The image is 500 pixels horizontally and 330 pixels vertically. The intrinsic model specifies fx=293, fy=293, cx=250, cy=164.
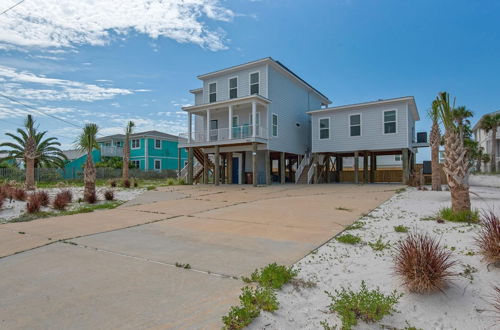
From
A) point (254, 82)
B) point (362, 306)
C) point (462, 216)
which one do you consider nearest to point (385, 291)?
point (362, 306)

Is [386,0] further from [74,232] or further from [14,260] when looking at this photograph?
[14,260]

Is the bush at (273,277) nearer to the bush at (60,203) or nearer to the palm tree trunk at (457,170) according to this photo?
the palm tree trunk at (457,170)

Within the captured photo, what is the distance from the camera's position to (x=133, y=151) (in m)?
39.4

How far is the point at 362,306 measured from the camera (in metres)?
2.78

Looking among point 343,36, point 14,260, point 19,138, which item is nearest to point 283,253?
point 14,260

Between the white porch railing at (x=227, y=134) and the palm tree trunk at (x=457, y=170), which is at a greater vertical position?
the white porch railing at (x=227, y=134)

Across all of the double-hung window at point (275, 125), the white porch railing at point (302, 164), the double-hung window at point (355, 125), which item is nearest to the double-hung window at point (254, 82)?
the double-hung window at point (275, 125)

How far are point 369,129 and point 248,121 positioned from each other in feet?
29.0

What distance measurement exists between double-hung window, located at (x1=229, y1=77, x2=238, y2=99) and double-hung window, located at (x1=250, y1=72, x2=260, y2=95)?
1.46 metres

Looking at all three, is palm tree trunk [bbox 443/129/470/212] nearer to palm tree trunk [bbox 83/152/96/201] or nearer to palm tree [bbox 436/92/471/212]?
palm tree [bbox 436/92/471/212]

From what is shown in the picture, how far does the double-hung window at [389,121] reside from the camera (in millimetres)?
19828

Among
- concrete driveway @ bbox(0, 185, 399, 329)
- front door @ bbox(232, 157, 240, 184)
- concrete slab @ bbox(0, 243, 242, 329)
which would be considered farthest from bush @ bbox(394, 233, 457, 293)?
front door @ bbox(232, 157, 240, 184)

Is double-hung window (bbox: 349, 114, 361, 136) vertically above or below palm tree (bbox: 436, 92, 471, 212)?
above

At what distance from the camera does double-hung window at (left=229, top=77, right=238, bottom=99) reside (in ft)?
75.9
